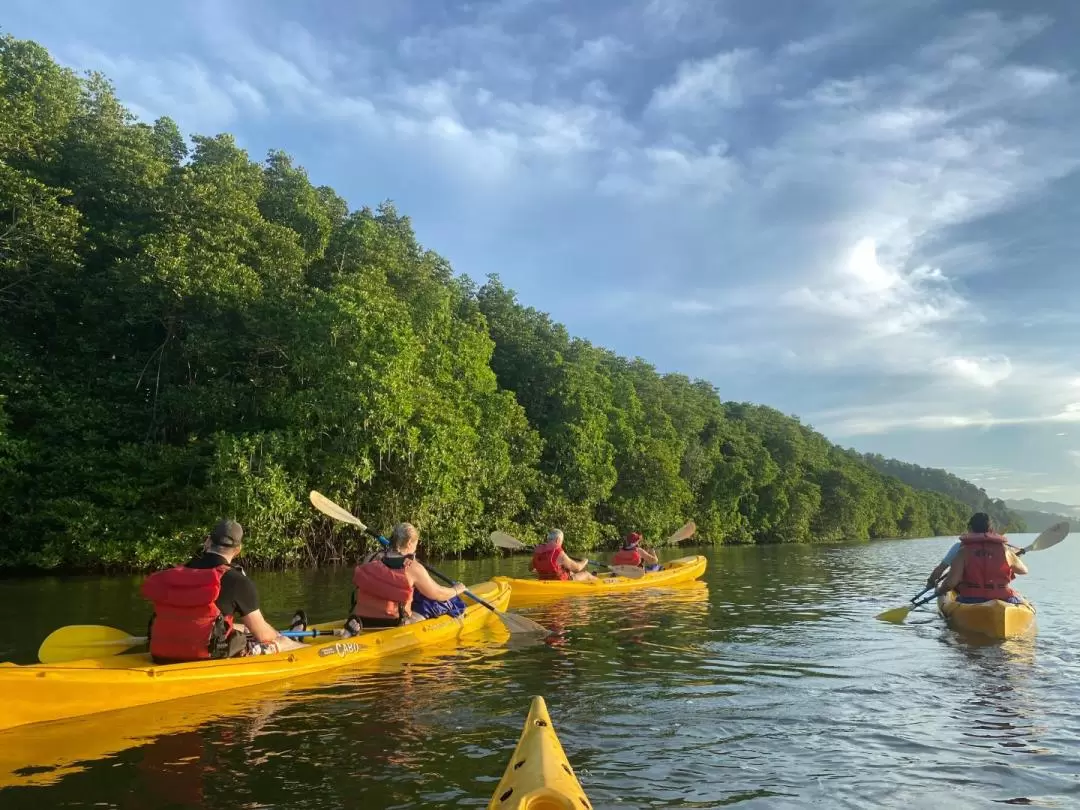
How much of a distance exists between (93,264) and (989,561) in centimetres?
2055

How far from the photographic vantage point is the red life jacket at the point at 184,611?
19.7ft

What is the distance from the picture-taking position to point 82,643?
21.4ft

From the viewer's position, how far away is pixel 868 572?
22562 millimetres

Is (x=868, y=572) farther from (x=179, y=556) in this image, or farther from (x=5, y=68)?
(x=5, y=68)

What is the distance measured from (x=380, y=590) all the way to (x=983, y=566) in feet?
25.4

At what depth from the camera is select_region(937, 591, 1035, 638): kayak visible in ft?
30.2

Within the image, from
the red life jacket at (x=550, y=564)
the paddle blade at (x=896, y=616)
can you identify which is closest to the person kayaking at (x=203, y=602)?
the red life jacket at (x=550, y=564)

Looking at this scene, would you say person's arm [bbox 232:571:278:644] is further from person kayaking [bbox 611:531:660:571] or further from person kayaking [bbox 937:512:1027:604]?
person kayaking [bbox 611:531:660:571]

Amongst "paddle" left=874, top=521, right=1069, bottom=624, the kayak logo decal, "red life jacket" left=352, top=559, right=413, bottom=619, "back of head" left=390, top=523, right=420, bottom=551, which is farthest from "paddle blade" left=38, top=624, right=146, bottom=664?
"paddle" left=874, top=521, right=1069, bottom=624

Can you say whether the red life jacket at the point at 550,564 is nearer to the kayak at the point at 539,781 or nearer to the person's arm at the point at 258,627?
the person's arm at the point at 258,627

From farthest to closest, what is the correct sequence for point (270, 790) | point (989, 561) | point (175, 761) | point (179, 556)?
point (179, 556) → point (989, 561) → point (175, 761) → point (270, 790)

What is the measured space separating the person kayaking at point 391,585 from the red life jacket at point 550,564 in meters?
5.41

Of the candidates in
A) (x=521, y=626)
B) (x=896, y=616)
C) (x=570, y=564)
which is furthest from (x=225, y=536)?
(x=896, y=616)

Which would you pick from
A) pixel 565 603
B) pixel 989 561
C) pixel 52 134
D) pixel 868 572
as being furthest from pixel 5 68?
pixel 868 572
